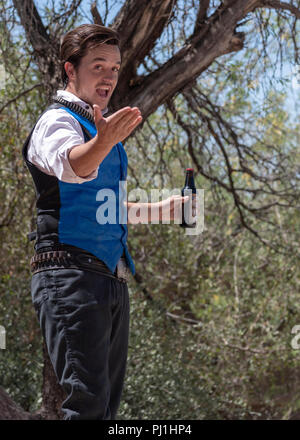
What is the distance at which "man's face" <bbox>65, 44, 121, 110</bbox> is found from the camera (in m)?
1.92

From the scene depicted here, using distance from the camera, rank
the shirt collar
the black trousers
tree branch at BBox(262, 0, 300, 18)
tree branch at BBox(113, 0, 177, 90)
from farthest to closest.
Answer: tree branch at BBox(262, 0, 300, 18)
tree branch at BBox(113, 0, 177, 90)
the shirt collar
the black trousers

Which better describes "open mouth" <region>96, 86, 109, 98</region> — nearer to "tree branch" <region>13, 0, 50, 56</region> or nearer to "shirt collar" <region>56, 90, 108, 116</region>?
"shirt collar" <region>56, 90, 108, 116</region>

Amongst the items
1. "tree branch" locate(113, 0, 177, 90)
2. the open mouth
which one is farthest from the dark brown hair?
"tree branch" locate(113, 0, 177, 90)

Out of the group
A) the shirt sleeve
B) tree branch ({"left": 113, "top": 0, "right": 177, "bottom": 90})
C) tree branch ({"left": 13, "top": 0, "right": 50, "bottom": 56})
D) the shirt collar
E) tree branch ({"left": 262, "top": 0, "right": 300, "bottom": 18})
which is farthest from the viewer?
tree branch ({"left": 262, "top": 0, "right": 300, "bottom": 18})

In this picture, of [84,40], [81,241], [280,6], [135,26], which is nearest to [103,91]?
[84,40]

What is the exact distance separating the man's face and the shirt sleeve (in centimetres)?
16

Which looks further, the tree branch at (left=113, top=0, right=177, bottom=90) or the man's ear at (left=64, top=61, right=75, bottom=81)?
the tree branch at (left=113, top=0, right=177, bottom=90)

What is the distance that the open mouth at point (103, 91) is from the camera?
1934 mm

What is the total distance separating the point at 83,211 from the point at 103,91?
0.41m

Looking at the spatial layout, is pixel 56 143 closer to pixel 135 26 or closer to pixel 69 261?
pixel 69 261

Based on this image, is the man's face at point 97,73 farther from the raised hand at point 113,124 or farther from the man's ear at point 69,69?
the raised hand at point 113,124

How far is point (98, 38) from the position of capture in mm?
1915

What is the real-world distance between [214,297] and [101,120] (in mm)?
4680

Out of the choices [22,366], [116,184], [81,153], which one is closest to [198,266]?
[22,366]
